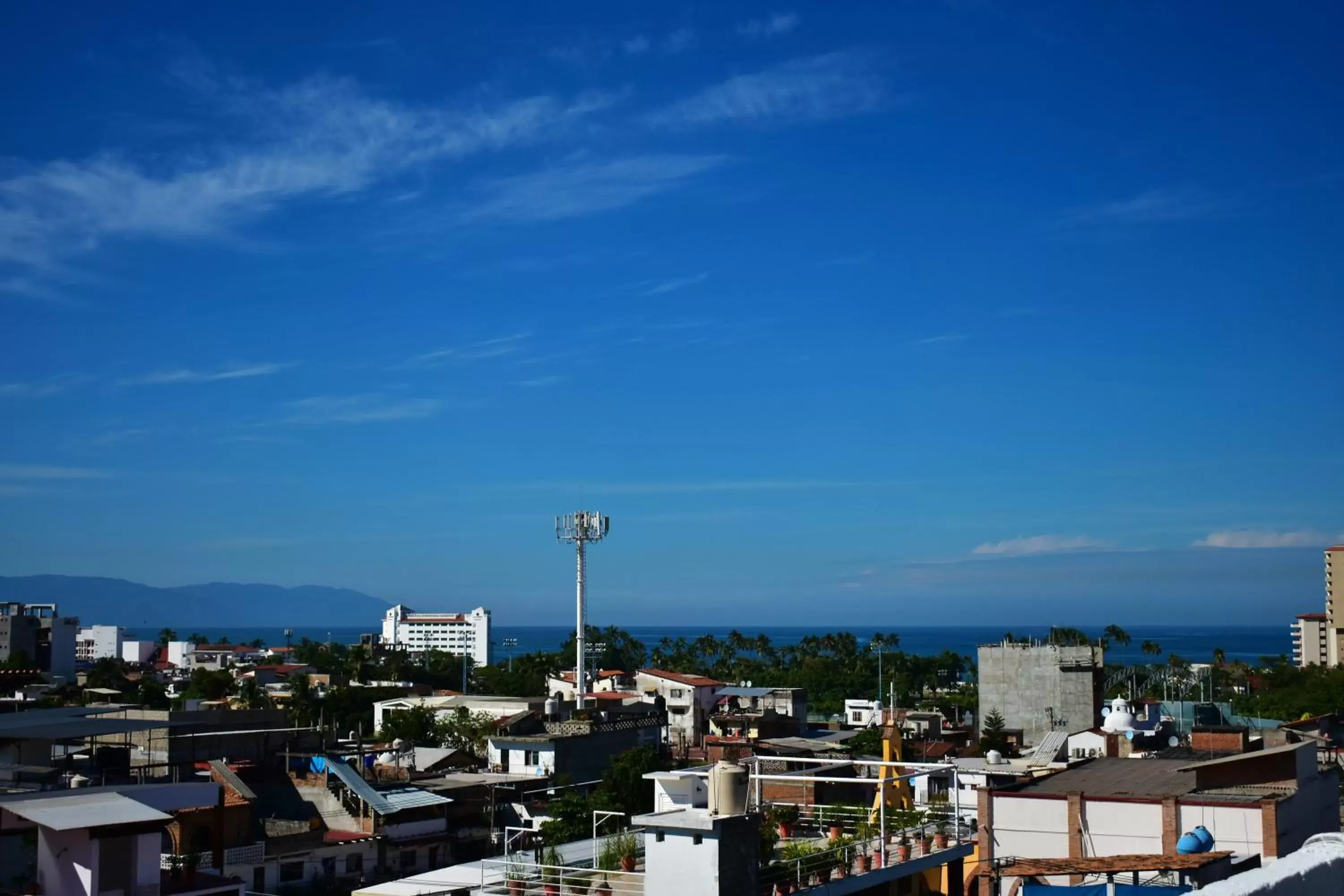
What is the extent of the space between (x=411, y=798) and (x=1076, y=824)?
26220mm

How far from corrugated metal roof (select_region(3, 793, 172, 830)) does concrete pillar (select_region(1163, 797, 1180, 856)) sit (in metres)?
19.0

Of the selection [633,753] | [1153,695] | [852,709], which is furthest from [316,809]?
[1153,695]

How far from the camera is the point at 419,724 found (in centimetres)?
7675

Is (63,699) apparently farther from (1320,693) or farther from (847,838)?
(1320,693)

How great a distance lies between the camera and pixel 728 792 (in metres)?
18.4

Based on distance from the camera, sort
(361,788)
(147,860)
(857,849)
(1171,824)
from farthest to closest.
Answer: (361,788)
(1171,824)
(857,849)
(147,860)

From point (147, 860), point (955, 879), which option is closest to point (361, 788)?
point (955, 879)

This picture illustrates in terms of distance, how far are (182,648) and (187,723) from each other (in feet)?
522

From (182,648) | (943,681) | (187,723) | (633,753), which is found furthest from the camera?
(182,648)

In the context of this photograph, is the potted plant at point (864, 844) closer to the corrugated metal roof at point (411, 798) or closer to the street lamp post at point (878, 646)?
the corrugated metal roof at point (411, 798)

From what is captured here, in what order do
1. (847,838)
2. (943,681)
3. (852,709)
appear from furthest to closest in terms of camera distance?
(943,681) < (852,709) < (847,838)

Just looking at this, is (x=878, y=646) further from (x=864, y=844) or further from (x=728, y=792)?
(x=728, y=792)

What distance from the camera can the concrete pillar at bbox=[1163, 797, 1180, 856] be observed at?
27.0 metres

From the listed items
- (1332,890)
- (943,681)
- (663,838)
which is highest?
(1332,890)
